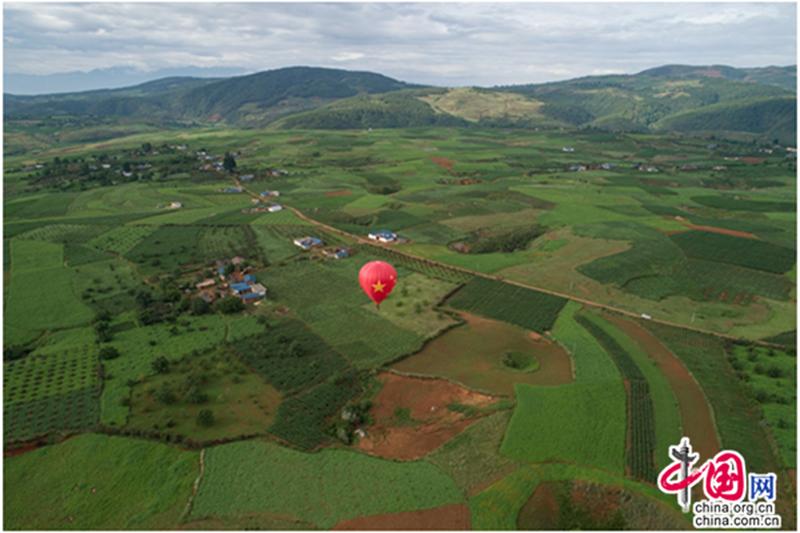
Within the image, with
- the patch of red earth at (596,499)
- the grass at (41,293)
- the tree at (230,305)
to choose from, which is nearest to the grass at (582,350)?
the patch of red earth at (596,499)

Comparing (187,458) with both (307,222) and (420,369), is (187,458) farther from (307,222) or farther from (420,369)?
(307,222)

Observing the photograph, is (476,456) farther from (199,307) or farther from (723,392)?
(199,307)

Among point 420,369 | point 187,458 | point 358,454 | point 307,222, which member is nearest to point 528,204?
point 307,222

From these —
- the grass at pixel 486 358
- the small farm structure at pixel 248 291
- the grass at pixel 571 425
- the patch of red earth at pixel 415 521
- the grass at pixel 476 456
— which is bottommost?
the patch of red earth at pixel 415 521

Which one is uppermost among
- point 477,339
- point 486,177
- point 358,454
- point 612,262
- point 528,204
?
point 486,177

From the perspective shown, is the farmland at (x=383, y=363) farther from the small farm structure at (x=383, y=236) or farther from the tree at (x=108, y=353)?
the small farm structure at (x=383, y=236)

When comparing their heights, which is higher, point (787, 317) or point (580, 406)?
point (787, 317)

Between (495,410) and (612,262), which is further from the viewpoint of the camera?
(612,262)
